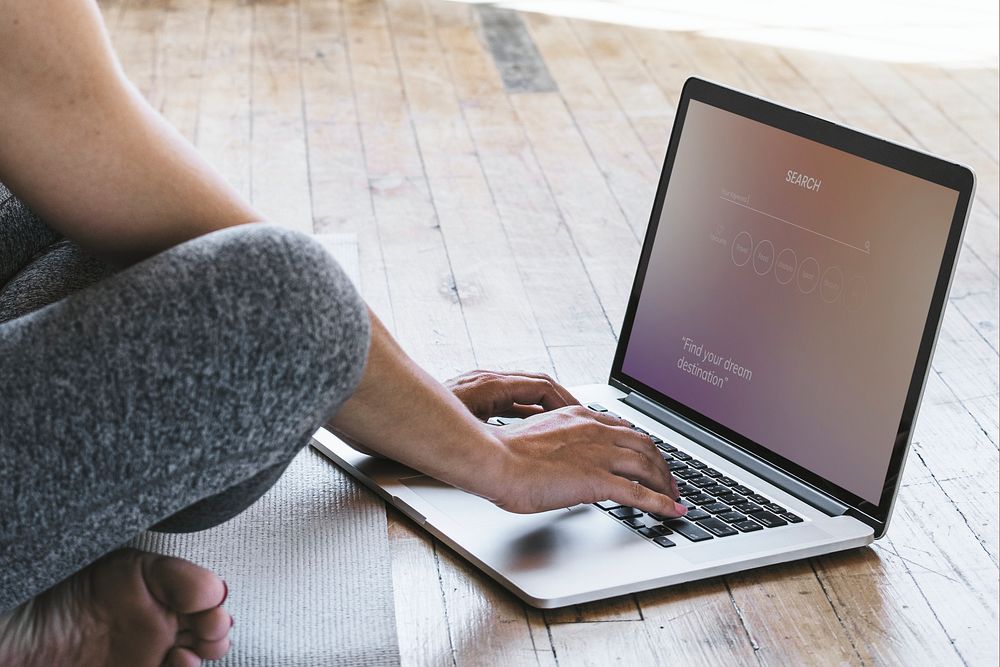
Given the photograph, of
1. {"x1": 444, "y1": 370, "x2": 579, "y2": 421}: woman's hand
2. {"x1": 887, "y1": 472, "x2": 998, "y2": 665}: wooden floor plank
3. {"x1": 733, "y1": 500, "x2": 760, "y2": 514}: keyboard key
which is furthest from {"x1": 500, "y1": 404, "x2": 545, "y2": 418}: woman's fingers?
{"x1": 887, "y1": 472, "x2": 998, "y2": 665}: wooden floor plank

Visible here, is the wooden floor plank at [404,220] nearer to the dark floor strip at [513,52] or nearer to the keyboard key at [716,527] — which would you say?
the dark floor strip at [513,52]

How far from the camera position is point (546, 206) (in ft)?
6.84

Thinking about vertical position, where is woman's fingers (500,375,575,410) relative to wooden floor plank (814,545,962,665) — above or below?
above

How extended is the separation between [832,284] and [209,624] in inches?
24.4

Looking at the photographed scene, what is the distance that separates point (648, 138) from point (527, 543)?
1561mm

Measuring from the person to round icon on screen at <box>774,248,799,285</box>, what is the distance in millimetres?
417

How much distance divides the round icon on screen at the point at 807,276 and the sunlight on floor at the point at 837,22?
7.16 feet

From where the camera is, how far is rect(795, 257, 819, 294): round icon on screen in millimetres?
1104

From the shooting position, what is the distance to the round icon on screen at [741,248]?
1.17 m

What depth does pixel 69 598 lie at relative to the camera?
83 centimetres

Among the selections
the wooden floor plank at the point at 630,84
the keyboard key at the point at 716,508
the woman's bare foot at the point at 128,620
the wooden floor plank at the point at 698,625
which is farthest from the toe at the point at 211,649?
the wooden floor plank at the point at 630,84

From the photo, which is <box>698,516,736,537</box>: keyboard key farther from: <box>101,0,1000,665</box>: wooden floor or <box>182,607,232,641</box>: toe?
<box>182,607,232,641</box>: toe

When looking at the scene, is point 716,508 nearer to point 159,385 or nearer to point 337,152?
point 159,385

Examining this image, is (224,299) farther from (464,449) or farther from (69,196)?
(464,449)
